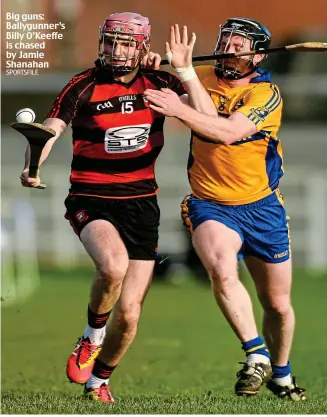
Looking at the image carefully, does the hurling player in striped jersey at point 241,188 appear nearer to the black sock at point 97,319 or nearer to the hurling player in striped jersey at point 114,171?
the hurling player in striped jersey at point 114,171

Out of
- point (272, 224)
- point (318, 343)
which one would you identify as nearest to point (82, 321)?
point (318, 343)

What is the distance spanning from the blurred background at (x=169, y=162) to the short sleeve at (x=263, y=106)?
1251cm

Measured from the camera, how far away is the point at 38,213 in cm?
2622

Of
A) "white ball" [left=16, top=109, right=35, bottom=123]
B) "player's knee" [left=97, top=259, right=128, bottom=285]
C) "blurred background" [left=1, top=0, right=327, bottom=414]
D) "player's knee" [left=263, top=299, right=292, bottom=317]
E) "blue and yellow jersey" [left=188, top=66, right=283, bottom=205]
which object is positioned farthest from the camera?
"blurred background" [left=1, top=0, right=327, bottom=414]

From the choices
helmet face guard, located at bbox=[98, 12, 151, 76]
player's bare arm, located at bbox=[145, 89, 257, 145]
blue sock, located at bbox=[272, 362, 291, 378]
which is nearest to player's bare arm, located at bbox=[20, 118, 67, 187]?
helmet face guard, located at bbox=[98, 12, 151, 76]

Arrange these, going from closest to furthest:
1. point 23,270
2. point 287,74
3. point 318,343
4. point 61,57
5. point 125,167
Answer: point 125,167 < point 318,343 < point 61,57 < point 23,270 < point 287,74

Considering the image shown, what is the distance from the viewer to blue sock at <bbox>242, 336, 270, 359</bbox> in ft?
28.7

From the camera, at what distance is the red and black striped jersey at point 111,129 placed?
345 inches

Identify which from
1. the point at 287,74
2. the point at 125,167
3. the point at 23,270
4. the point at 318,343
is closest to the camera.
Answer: the point at 125,167

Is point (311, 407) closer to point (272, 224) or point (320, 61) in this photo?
point (272, 224)

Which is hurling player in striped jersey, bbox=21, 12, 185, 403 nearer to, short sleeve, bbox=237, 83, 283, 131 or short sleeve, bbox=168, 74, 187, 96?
short sleeve, bbox=168, 74, 187, 96

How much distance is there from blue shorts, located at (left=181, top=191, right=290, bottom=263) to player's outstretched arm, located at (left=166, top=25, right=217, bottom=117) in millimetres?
780

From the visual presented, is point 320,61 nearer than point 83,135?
No

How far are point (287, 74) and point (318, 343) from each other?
1129cm
